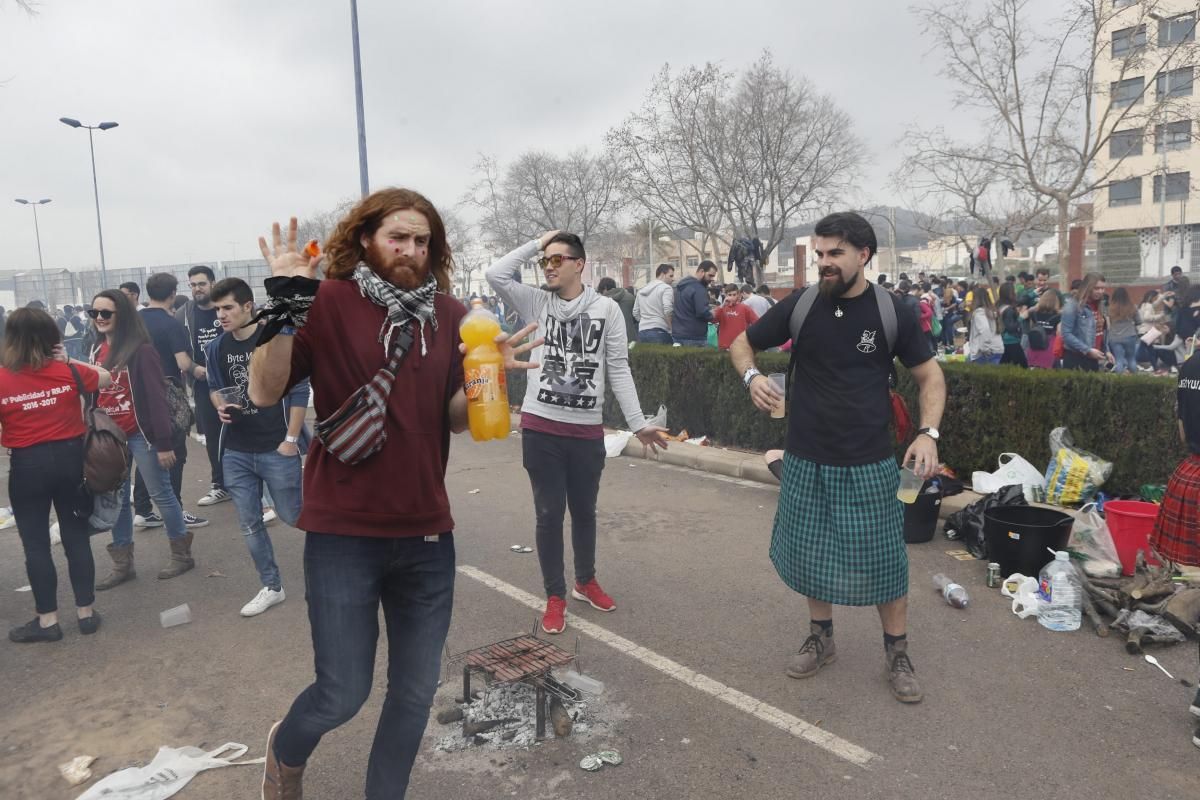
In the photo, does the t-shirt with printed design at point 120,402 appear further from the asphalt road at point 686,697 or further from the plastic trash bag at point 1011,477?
the plastic trash bag at point 1011,477

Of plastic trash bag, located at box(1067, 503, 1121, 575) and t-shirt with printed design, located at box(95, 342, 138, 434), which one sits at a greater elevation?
t-shirt with printed design, located at box(95, 342, 138, 434)

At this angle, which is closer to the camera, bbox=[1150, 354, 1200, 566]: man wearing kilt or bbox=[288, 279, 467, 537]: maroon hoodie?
bbox=[288, 279, 467, 537]: maroon hoodie

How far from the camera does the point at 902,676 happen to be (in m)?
3.78

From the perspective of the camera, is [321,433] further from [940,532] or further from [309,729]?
[940,532]

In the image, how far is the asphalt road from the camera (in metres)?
3.18

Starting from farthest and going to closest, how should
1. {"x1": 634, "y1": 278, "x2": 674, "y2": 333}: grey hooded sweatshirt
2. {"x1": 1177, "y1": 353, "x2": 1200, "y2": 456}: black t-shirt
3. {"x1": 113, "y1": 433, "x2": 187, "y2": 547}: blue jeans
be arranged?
{"x1": 634, "y1": 278, "x2": 674, "y2": 333}: grey hooded sweatshirt → {"x1": 113, "y1": 433, "x2": 187, "y2": 547}: blue jeans → {"x1": 1177, "y1": 353, "x2": 1200, "y2": 456}: black t-shirt

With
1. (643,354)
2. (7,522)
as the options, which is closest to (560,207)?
(643,354)

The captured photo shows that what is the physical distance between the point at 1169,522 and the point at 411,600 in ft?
11.8

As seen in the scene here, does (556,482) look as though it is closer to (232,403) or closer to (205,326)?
(232,403)

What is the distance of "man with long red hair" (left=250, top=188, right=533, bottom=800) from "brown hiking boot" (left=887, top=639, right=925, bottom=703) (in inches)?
88.3

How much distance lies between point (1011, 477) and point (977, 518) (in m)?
0.99

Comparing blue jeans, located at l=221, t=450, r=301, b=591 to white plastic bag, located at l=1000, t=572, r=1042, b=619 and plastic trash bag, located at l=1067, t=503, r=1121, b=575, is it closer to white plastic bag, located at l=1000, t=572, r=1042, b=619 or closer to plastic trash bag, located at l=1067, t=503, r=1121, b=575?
white plastic bag, located at l=1000, t=572, r=1042, b=619

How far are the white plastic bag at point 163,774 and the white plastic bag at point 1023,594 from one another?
4.00 metres

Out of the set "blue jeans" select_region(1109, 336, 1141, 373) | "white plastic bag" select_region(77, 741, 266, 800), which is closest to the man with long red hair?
"white plastic bag" select_region(77, 741, 266, 800)
